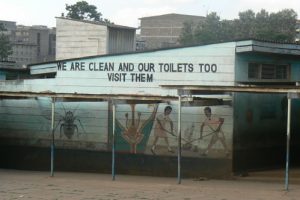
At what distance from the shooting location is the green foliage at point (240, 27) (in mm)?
49062

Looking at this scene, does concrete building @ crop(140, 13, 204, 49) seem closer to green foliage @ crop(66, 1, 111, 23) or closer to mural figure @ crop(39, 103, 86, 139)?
green foliage @ crop(66, 1, 111, 23)

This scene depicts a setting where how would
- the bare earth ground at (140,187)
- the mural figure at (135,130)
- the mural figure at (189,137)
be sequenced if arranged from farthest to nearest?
the mural figure at (135,130)
the mural figure at (189,137)
the bare earth ground at (140,187)

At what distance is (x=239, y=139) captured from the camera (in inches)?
Answer: 553

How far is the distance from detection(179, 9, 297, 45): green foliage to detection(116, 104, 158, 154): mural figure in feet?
109

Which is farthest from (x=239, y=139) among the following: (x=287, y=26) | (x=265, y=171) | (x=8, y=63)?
(x=287, y=26)

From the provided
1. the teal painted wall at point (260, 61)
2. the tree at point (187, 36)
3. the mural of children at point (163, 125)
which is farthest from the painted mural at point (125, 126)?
the tree at point (187, 36)

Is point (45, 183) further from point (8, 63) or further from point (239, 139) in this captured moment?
point (8, 63)

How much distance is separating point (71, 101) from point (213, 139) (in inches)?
160

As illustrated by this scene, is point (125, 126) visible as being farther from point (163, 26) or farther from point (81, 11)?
point (163, 26)

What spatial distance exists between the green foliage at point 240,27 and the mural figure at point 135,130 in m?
33.3

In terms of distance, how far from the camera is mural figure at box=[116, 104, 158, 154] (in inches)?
573

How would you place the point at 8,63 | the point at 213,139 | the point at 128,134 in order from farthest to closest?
the point at 8,63 → the point at 128,134 → the point at 213,139

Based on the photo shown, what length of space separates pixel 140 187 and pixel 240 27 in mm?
41075

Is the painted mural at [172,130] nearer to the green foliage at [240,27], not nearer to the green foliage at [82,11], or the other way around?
the green foliage at [82,11]
